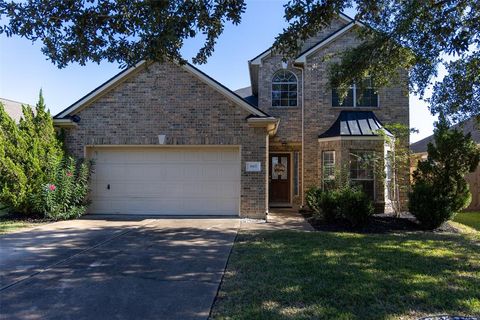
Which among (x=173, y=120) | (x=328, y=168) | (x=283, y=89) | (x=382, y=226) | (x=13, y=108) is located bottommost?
(x=382, y=226)

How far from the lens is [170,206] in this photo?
1209cm

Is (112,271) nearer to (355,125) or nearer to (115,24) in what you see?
(115,24)

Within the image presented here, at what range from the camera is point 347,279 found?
213 inches

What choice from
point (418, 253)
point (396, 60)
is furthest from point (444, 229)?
point (396, 60)

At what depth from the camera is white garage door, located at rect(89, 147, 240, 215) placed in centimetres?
1200

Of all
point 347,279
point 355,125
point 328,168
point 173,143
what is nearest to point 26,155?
point 173,143

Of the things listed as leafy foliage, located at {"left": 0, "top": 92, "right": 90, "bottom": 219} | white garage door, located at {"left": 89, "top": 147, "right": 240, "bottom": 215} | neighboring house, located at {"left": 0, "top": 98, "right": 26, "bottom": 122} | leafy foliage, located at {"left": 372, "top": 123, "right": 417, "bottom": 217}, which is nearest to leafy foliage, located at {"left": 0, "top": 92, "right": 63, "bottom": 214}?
leafy foliage, located at {"left": 0, "top": 92, "right": 90, "bottom": 219}

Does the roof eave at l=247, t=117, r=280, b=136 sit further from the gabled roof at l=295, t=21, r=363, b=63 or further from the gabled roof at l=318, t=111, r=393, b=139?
the gabled roof at l=295, t=21, r=363, b=63

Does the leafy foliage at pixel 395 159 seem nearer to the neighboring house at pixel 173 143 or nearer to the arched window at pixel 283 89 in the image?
the neighboring house at pixel 173 143

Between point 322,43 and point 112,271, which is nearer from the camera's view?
point 112,271

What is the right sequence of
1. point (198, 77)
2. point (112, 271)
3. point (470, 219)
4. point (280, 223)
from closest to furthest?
1. point (112, 271)
2. point (280, 223)
3. point (198, 77)
4. point (470, 219)

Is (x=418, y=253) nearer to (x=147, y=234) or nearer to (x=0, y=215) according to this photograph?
(x=147, y=234)

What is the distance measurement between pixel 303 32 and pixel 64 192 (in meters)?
8.21

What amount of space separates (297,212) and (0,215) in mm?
10021
